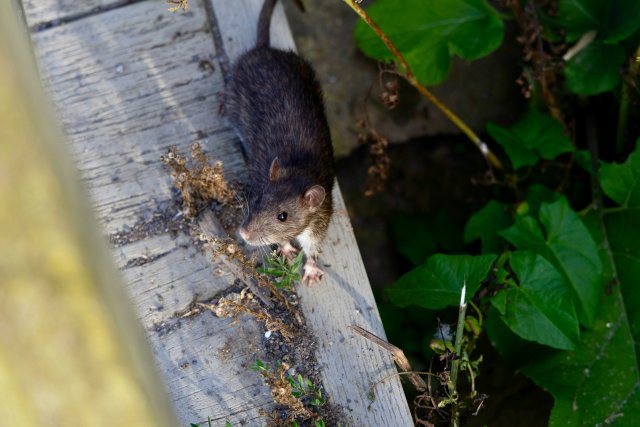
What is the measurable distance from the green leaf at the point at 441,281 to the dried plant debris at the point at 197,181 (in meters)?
0.93

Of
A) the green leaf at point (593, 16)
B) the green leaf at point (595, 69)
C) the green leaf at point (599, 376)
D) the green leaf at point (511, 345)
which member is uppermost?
the green leaf at point (593, 16)

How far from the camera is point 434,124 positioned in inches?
203

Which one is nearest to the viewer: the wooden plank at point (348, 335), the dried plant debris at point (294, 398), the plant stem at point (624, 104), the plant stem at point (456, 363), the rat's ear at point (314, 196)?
the dried plant debris at point (294, 398)

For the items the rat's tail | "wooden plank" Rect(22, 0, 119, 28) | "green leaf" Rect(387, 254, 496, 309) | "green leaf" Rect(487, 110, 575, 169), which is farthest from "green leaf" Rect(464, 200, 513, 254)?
"wooden plank" Rect(22, 0, 119, 28)

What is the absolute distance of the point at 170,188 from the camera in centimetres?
333

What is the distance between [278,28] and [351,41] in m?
1.28

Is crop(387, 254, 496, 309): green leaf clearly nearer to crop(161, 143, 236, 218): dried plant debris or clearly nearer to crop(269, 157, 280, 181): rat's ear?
crop(269, 157, 280, 181): rat's ear

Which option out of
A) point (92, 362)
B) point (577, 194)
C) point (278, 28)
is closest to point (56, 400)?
point (92, 362)

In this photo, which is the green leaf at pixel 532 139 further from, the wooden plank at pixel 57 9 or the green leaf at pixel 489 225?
the wooden plank at pixel 57 9

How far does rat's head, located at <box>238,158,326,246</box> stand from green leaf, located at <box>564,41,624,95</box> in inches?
70.4

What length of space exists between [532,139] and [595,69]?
1.79ft

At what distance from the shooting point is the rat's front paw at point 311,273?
3150 mm

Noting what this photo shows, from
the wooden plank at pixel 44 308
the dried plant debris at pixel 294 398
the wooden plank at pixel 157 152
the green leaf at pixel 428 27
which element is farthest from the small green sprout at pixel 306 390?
the wooden plank at pixel 44 308

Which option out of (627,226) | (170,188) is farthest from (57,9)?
(627,226)
